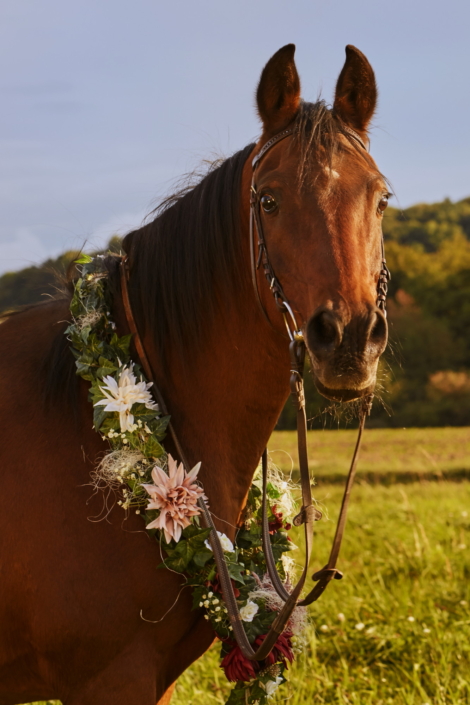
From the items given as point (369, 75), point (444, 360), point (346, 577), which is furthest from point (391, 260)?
point (369, 75)

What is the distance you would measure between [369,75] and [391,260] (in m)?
33.3

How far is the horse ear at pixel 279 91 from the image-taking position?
2408 millimetres

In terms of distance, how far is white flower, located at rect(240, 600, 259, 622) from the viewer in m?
2.53

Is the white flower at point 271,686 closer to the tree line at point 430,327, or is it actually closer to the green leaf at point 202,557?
the green leaf at point 202,557

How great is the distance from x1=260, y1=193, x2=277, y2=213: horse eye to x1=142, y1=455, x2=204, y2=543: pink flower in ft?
3.03

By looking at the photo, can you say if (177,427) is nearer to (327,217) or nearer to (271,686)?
(327,217)

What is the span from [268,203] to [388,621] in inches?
150

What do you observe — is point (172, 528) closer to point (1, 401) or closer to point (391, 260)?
point (1, 401)

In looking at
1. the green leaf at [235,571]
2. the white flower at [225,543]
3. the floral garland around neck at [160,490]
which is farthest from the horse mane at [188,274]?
the green leaf at [235,571]

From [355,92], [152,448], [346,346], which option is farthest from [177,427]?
[355,92]

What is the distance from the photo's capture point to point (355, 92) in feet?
8.25

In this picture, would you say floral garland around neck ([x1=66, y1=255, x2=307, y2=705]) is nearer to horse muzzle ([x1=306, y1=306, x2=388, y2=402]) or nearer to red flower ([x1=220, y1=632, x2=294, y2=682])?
red flower ([x1=220, y1=632, x2=294, y2=682])

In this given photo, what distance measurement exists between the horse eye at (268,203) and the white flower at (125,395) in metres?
0.79

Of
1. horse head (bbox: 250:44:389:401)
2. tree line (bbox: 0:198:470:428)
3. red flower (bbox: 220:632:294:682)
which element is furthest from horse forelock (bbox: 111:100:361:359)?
tree line (bbox: 0:198:470:428)
